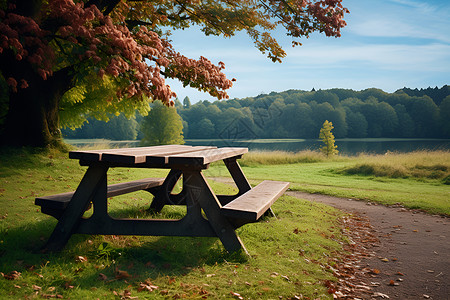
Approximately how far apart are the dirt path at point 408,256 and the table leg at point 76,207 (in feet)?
11.4

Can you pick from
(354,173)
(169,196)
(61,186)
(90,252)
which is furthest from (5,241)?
(354,173)

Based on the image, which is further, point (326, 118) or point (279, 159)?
point (326, 118)

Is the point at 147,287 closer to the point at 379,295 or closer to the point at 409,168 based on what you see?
the point at 379,295

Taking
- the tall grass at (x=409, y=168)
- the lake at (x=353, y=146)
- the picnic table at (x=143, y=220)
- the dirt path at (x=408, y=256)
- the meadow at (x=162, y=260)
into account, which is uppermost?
the picnic table at (x=143, y=220)

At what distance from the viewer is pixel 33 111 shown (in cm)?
988

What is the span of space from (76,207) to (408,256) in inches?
200

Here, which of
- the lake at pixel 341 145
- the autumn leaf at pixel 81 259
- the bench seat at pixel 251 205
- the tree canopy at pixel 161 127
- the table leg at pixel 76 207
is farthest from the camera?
the lake at pixel 341 145

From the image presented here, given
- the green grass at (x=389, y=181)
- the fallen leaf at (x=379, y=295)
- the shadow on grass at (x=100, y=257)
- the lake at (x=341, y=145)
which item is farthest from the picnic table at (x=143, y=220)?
the lake at (x=341, y=145)

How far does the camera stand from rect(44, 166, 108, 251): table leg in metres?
3.93

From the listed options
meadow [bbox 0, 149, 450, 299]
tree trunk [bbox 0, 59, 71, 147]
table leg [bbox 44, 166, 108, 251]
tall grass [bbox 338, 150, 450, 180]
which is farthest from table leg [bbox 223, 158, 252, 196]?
tall grass [bbox 338, 150, 450, 180]

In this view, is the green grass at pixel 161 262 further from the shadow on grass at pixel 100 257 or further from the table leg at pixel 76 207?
the table leg at pixel 76 207

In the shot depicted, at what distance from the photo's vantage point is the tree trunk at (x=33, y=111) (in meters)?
9.74

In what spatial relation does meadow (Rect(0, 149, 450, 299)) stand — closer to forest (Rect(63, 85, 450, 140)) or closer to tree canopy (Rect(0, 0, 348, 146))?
tree canopy (Rect(0, 0, 348, 146))

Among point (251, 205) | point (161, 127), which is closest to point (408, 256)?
point (251, 205)
